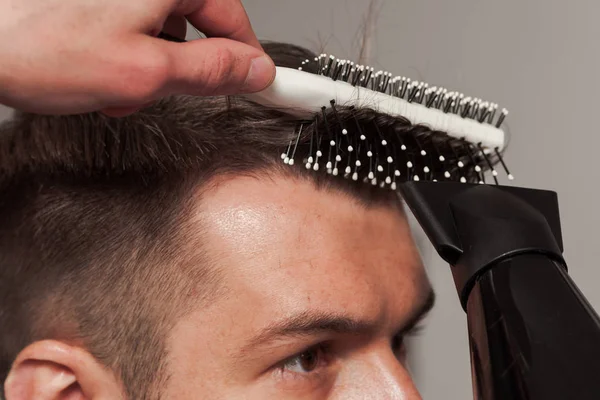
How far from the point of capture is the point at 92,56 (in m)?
0.60

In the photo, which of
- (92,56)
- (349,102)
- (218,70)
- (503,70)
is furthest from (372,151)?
(503,70)


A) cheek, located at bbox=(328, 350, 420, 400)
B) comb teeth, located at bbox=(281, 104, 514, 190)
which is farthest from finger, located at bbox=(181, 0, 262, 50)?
cheek, located at bbox=(328, 350, 420, 400)

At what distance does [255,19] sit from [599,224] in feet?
2.72

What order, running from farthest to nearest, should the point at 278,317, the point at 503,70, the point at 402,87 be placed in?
the point at 503,70 < the point at 402,87 < the point at 278,317

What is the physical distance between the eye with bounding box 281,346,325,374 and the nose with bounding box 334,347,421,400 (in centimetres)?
4

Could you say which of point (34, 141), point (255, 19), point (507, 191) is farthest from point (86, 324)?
point (255, 19)

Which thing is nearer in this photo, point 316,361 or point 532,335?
point 532,335

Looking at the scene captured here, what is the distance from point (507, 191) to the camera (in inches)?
30.1

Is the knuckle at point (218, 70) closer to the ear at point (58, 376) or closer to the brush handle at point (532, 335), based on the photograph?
the brush handle at point (532, 335)

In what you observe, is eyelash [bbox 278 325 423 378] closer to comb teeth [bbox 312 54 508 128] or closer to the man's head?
the man's head

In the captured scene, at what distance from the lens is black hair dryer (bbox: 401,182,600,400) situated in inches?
23.5

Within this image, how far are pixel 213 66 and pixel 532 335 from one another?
366 millimetres

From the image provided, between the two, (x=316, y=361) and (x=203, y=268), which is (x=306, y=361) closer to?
(x=316, y=361)

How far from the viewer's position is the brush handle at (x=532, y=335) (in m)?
0.59
